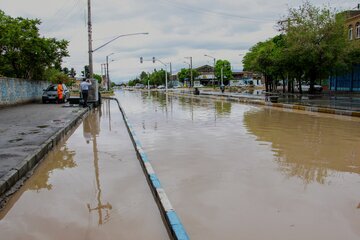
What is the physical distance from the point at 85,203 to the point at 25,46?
84.9 ft

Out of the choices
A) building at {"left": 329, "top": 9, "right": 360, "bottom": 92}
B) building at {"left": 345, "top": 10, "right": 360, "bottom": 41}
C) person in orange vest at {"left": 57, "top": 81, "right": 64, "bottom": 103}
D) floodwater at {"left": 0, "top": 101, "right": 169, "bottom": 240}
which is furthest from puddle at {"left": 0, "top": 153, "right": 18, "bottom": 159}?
building at {"left": 345, "top": 10, "right": 360, "bottom": 41}

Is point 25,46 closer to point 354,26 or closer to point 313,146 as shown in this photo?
point 313,146

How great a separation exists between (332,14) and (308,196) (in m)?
31.2

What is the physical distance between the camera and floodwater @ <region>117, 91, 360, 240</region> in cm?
452

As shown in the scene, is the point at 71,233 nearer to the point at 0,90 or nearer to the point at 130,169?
the point at 130,169

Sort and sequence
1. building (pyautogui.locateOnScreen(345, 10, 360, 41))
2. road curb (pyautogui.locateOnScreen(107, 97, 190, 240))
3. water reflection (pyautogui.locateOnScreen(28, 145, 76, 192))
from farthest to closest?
building (pyautogui.locateOnScreen(345, 10, 360, 41)), water reflection (pyautogui.locateOnScreen(28, 145, 76, 192)), road curb (pyautogui.locateOnScreen(107, 97, 190, 240))

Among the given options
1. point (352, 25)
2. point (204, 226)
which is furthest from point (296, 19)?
point (204, 226)

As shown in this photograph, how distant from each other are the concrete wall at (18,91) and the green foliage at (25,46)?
1.86m

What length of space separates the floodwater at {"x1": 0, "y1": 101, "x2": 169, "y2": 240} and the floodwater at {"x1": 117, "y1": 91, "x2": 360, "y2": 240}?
51cm

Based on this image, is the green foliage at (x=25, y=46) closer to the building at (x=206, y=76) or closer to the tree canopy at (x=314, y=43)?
the tree canopy at (x=314, y=43)

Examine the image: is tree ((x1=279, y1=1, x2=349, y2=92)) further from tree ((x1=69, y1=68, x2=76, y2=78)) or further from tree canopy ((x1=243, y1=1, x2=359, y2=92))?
tree ((x1=69, y1=68, x2=76, y2=78))

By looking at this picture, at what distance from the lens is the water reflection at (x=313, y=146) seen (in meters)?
7.37

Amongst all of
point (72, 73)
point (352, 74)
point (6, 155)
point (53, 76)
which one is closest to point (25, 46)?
point (6, 155)

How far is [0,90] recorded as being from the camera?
76.7 feet
